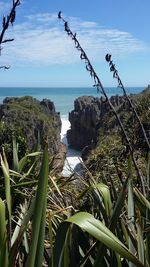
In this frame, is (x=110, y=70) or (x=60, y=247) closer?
(x=60, y=247)

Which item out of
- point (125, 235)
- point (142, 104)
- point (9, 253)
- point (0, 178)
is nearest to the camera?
point (9, 253)

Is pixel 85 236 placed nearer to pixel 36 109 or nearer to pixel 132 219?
pixel 132 219

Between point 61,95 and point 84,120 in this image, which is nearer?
point 84,120

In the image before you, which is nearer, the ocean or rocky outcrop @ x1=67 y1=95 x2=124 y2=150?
rocky outcrop @ x1=67 y1=95 x2=124 y2=150

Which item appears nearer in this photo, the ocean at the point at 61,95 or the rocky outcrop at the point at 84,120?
the rocky outcrop at the point at 84,120

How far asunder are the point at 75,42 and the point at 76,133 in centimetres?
4929

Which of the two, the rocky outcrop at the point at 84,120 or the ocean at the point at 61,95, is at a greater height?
the ocean at the point at 61,95

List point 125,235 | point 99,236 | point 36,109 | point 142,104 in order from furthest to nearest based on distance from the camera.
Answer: point 36,109 → point 142,104 → point 125,235 → point 99,236

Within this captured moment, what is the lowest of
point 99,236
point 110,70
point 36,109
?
point 99,236

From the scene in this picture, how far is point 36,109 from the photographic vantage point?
40.4 metres

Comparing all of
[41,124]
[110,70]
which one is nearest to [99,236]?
[110,70]

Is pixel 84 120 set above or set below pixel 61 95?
below

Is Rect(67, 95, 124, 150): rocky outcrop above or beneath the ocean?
beneath

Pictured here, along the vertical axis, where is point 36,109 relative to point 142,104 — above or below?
above
